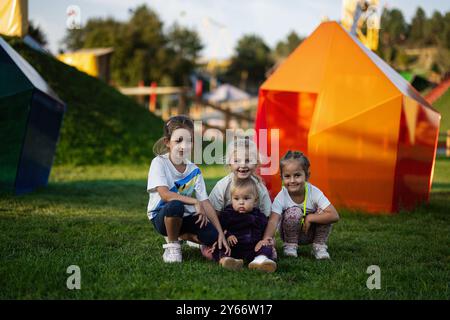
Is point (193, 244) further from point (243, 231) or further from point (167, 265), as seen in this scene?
point (167, 265)

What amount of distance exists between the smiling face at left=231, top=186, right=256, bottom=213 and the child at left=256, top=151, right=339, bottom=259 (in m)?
0.22

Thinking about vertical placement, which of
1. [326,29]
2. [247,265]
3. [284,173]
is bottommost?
[247,265]

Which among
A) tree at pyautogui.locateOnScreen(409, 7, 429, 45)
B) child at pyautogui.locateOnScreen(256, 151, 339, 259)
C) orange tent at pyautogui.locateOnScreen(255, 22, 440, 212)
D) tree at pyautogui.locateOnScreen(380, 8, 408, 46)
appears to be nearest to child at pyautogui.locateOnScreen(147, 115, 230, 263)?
child at pyautogui.locateOnScreen(256, 151, 339, 259)

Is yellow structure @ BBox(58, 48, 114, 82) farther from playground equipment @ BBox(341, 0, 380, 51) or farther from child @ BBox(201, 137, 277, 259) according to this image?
child @ BBox(201, 137, 277, 259)

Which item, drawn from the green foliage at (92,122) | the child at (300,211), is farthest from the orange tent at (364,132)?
the green foliage at (92,122)

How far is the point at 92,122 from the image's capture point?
1248cm

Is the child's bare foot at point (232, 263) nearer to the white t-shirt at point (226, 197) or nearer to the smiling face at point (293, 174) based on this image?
the white t-shirt at point (226, 197)

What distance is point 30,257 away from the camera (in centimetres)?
371

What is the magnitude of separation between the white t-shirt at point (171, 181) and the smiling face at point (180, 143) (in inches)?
3.4

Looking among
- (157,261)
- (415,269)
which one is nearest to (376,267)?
(415,269)

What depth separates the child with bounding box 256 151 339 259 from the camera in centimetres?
409

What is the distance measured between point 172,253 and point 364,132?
316 centimetres

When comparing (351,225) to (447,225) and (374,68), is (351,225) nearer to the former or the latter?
(447,225)

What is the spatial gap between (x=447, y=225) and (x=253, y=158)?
268 cm
